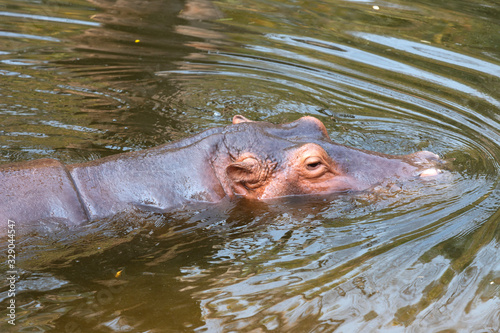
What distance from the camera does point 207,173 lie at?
5715 mm

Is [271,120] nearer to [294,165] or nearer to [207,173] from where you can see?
[294,165]

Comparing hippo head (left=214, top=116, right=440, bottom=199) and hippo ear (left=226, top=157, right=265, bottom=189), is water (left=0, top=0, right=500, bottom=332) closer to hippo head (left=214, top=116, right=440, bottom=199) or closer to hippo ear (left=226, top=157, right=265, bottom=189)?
hippo head (left=214, top=116, right=440, bottom=199)

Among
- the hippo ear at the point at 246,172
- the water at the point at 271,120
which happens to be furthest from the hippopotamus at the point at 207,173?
the water at the point at 271,120

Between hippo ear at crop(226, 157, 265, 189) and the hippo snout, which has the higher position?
the hippo snout

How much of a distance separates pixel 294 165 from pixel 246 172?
46 centimetres

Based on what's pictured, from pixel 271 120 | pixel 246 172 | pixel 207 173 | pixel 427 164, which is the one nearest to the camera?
pixel 207 173

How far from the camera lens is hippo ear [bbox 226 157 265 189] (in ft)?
18.8

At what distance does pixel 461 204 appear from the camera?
5977 millimetres

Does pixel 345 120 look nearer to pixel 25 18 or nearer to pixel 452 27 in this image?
pixel 452 27

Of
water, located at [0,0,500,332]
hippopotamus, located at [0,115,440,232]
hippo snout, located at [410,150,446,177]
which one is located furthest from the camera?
hippo snout, located at [410,150,446,177]

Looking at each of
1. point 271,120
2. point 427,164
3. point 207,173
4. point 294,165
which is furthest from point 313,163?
point 271,120

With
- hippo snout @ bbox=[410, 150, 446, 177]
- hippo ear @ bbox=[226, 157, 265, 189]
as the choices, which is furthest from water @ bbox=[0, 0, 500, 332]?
hippo ear @ bbox=[226, 157, 265, 189]

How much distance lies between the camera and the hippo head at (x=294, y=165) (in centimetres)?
576

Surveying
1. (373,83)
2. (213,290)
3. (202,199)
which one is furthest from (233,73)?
(213,290)
